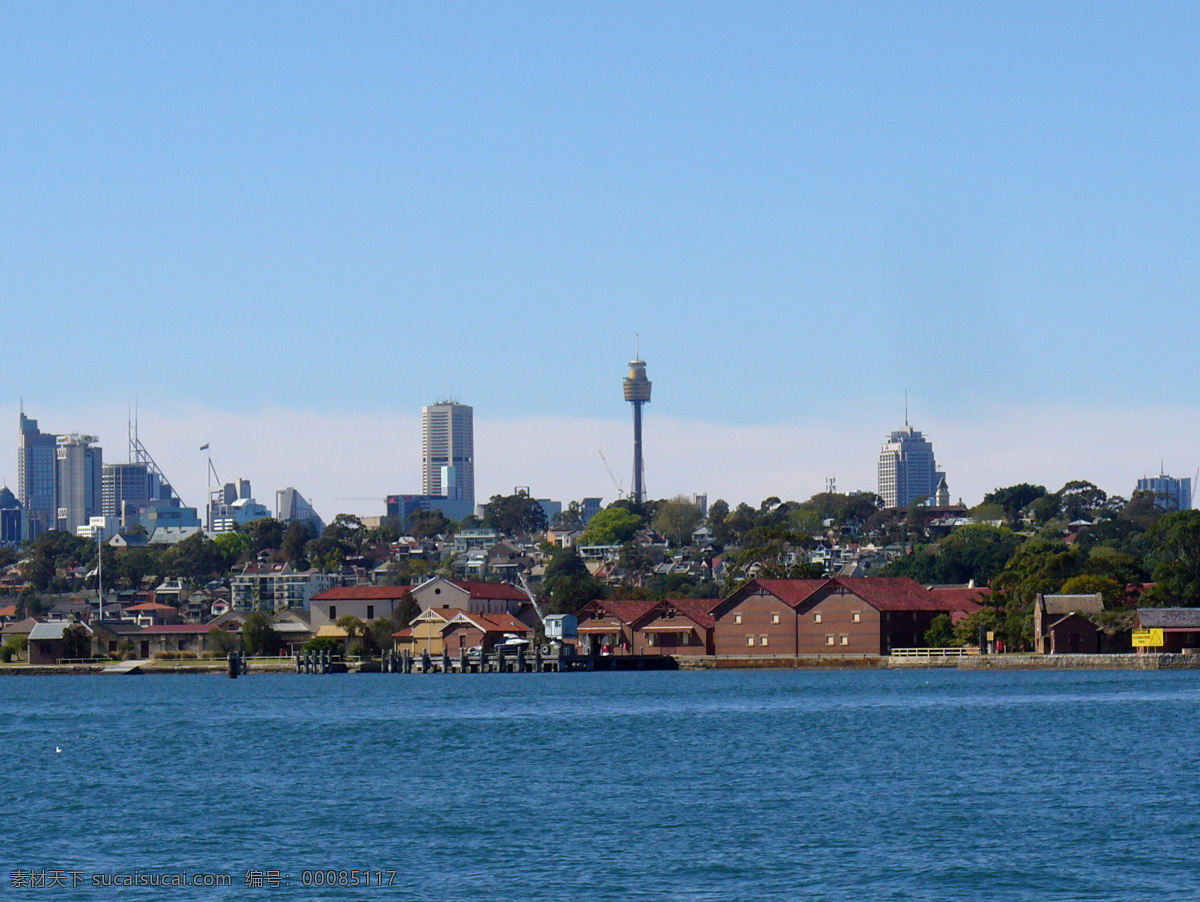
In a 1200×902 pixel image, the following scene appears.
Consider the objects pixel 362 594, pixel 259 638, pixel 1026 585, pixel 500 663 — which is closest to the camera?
pixel 1026 585

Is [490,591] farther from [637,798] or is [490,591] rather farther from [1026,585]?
[637,798]

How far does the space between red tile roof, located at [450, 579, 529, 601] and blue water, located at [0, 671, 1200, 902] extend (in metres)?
73.5

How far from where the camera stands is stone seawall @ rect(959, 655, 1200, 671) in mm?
103625

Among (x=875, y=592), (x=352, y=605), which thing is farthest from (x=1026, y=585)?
(x=352, y=605)

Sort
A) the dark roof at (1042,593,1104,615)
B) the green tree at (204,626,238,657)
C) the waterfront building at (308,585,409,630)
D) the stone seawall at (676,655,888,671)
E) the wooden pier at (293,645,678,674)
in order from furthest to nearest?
the waterfront building at (308,585,409,630) < the green tree at (204,626,238,657) < the wooden pier at (293,645,678,674) < the stone seawall at (676,655,888,671) < the dark roof at (1042,593,1104,615)

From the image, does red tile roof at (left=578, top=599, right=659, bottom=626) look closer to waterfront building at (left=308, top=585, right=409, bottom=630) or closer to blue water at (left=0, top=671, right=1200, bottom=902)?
waterfront building at (left=308, top=585, right=409, bottom=630)

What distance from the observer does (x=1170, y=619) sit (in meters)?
106

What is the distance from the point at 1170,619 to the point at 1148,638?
69.2 inches

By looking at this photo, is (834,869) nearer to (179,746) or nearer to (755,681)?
(179,746)

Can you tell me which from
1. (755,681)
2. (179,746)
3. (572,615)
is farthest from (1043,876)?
(572,615)

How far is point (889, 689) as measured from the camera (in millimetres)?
86562

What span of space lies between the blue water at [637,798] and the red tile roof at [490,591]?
7345cm

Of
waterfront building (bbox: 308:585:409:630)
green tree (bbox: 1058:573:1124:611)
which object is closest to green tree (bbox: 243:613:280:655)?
waterfront building (bbox: 308:585:409:630)

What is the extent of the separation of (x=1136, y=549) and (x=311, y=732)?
144277 millimetres
